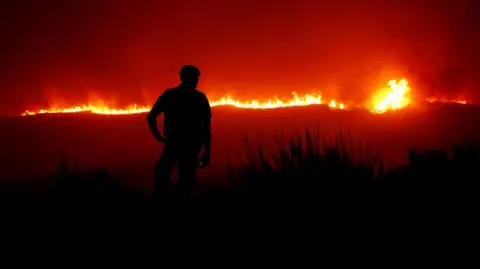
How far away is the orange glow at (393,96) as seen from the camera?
53.7ft

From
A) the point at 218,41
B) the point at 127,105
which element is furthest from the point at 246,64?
the point at 127,105

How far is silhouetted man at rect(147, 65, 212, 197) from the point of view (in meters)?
5.84

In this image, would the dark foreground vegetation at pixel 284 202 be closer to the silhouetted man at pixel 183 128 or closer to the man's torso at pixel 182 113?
the silhouetted man at pixel 183 128

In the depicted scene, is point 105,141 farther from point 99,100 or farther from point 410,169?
point 410,169

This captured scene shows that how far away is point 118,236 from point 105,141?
348 inches

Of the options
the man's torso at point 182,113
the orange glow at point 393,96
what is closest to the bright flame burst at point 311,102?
the orange glow at point 393,96

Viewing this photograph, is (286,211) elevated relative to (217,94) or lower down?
lower down

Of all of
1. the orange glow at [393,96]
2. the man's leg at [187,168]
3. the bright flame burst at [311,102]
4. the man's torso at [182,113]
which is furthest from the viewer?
the orange glow at [393,96]

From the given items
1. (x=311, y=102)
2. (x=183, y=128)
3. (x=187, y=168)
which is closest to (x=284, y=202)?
(x=187, y=168)

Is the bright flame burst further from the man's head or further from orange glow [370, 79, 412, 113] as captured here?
the man's head

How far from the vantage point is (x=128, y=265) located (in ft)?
13.3

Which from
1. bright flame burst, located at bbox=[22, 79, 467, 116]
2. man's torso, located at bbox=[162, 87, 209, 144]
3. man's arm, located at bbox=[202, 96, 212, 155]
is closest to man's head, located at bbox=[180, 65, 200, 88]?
man's torso, located at bbox=[162, 87, 209, 144]

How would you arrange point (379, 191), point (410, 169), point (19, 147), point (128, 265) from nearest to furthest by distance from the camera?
point (128, 265)
point (379, 191)
point (410, 169)
point (19, 147)

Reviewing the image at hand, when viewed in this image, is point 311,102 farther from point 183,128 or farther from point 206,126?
point 183,128
